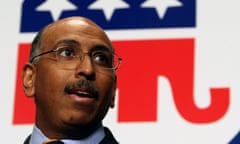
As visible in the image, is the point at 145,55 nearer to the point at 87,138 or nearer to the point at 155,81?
the point at 155,81

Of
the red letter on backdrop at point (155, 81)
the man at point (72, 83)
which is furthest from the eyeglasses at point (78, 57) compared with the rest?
the red letter on backdrop at point (155, 81)

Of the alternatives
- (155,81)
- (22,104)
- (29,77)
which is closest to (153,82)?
(155,81)

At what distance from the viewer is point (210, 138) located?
1616 mm

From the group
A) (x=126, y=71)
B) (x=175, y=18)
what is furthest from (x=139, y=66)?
(x=175, y=18)

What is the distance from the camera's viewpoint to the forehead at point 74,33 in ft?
3.31

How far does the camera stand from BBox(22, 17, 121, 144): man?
37.4 inches

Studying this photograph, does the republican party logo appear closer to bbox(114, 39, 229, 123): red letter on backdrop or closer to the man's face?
bbox(114, 39, 229, 123): red letter on backdrop

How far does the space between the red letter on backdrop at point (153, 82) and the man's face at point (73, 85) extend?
26.3 inches

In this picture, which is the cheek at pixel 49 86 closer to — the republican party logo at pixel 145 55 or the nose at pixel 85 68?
the nose at pixel 85 68

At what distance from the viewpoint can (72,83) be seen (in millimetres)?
950

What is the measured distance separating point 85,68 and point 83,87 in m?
0.03

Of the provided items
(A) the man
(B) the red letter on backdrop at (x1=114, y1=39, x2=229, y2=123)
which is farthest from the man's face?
(B) the red letter on backdrop at (x1=114, y1=39, x2=229, y2=123)

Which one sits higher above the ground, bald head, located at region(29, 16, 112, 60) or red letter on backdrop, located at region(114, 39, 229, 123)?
bald head, located at region(29, 16, 112, 60)

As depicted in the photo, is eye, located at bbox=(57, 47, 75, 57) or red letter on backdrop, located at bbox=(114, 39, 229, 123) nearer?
eye, located at bbox=(57, 47, 75, 57)
